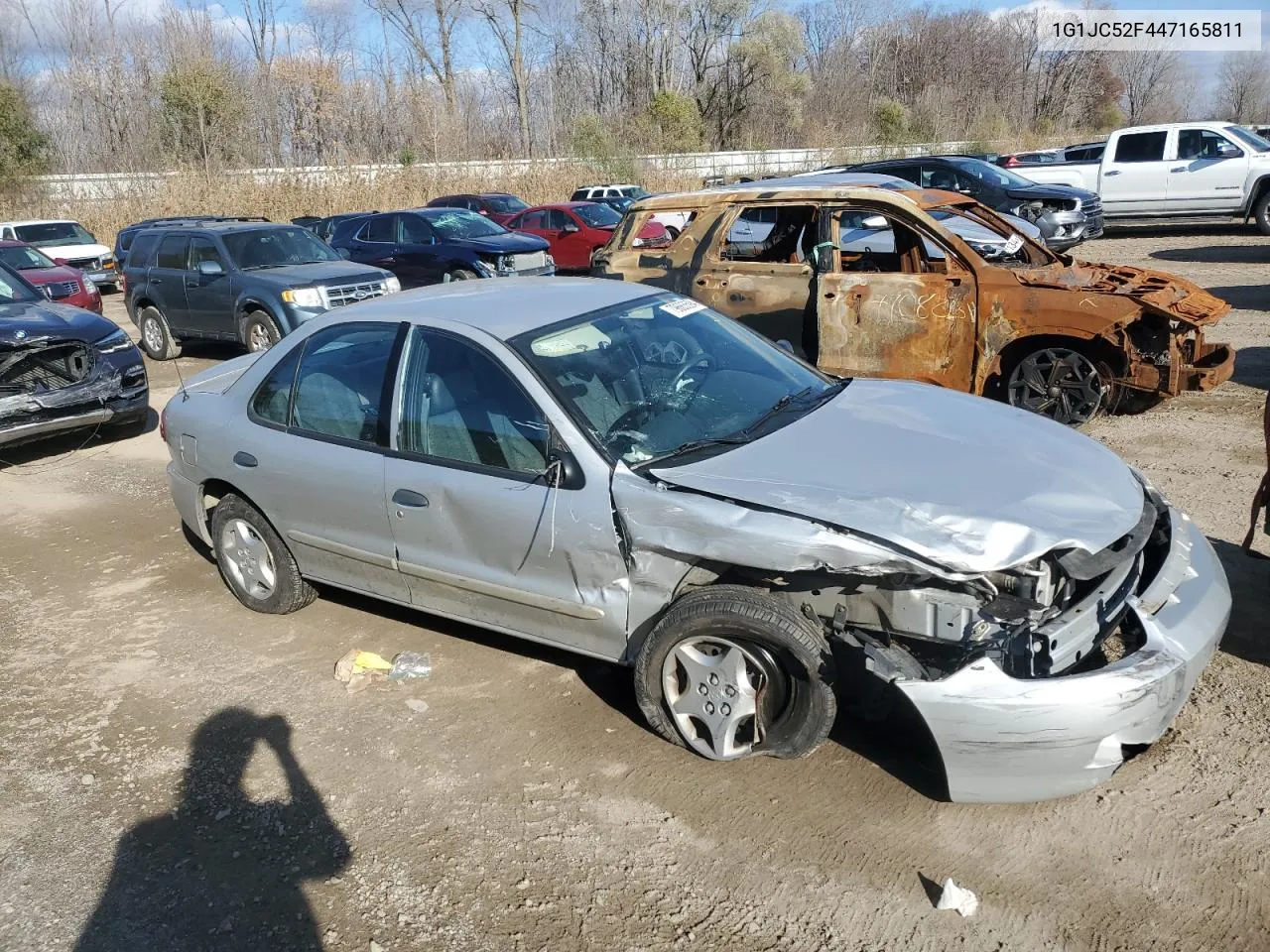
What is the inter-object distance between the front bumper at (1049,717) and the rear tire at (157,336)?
41.4 ft

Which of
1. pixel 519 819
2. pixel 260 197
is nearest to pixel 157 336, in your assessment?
pixel 519 819

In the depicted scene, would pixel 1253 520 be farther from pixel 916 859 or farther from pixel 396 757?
pixel 396 757

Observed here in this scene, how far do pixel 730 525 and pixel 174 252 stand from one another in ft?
38.9

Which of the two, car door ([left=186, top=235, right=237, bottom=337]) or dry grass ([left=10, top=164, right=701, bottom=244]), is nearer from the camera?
car door ([left=186, top=235, right=237, bottom=337])

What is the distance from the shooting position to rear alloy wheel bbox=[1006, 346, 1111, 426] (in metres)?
7.28

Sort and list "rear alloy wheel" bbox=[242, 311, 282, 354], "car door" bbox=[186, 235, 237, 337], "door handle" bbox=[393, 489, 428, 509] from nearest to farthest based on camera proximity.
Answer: "door handle" bbox=[393, 489, 428, 509] < "rear alloy wheel" bbox=[242, 311, 282, 354] < "car door" bbox=[186, 235, 237, 337]

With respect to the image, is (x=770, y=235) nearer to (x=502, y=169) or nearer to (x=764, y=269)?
(x=764, y=269)

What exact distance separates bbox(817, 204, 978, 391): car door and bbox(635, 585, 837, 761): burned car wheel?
442 centimetres

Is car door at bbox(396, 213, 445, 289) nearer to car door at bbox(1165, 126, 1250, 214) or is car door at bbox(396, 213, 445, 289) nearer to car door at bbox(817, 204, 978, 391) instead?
car door at bbox(817, 204, 978, 391)

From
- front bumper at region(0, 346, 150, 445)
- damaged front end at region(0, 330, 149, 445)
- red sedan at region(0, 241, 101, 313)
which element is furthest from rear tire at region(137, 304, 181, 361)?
damaged front end at region(0, 330, 149, 445)

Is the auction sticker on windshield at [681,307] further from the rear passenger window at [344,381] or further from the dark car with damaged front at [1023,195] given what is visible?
the dark car with damaged front at [1023,195]

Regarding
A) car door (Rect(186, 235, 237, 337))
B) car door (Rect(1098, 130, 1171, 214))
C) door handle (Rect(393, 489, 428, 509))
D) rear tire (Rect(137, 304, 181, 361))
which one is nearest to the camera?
door handle (Rect(393, 489, 428, 509))

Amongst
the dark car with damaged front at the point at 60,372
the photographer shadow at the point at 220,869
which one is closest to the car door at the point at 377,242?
the dark car with damaged front at the point at 60,372

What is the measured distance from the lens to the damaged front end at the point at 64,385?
835 centimetres
